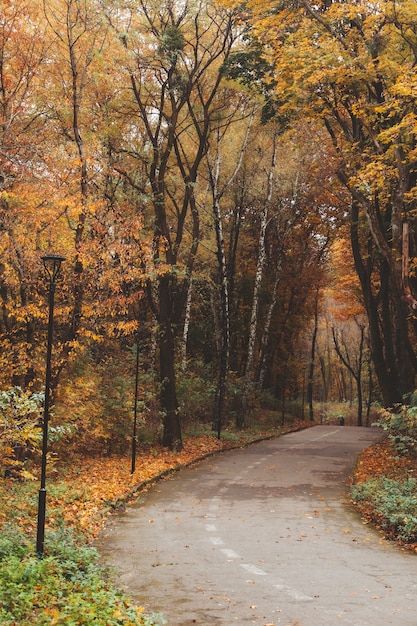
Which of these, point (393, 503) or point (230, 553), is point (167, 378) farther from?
point (230, 553)

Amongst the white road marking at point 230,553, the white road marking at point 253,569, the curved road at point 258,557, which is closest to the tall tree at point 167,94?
the curved road at point 258,557

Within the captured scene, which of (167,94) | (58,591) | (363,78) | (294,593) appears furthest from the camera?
(167,94)

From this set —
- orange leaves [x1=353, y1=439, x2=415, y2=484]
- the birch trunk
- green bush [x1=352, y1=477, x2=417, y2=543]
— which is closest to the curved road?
green bush [x1=352, y1=477, x2=417, y2=543]

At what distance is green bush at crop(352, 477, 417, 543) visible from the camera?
33.7 feet

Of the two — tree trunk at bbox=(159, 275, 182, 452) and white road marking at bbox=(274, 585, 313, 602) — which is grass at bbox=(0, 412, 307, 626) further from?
tree trunk at bbox=(159, 275, 182, 452)

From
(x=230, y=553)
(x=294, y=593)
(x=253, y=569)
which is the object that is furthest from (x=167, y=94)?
(x=294, y=593)

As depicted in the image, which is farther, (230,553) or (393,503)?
(393,503)

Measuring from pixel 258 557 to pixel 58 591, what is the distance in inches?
136

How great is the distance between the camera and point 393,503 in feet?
38.0

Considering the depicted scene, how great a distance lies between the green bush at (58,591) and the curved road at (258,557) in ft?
1.76

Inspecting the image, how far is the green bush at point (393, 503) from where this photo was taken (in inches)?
404

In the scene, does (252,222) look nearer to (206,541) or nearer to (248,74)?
(248,74)

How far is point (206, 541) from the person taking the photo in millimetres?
9992

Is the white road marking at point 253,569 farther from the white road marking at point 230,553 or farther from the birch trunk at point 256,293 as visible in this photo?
the birch trunk at point 256,293
